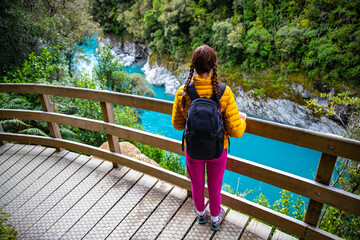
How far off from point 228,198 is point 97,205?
137cm

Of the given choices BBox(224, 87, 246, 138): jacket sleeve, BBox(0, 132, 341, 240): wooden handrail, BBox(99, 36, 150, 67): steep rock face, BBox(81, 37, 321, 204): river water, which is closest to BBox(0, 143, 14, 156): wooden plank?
BBox(0, 132, 341, 240): wooden handrail

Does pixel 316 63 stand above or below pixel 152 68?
above

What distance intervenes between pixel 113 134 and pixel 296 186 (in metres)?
1.91

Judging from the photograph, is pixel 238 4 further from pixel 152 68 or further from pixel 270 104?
pixel 152 68

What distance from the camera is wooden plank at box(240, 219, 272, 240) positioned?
6.06 ft

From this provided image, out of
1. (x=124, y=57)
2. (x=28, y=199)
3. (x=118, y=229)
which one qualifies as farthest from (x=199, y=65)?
(x=124, y=57)

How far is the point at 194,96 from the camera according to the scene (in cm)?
148

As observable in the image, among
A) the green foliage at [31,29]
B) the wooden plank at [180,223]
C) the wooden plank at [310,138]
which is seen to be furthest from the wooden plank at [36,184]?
the green foliage at [31,29]

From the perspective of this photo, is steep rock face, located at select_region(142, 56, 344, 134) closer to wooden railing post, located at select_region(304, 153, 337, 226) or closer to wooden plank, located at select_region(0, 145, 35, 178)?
wooden railing post, located at select_region(304, 153, 337, 226)

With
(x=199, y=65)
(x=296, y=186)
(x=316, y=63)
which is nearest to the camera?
(x=199, y=65)

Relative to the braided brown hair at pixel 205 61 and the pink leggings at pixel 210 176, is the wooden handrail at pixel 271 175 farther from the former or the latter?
the braided brown hair at pixel 205 61

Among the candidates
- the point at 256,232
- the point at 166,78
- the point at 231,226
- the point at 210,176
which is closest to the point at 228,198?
the point at 231,226

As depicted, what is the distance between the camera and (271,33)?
64.6 feet

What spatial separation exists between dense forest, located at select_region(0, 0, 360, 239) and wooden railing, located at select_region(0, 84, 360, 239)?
1963mm
